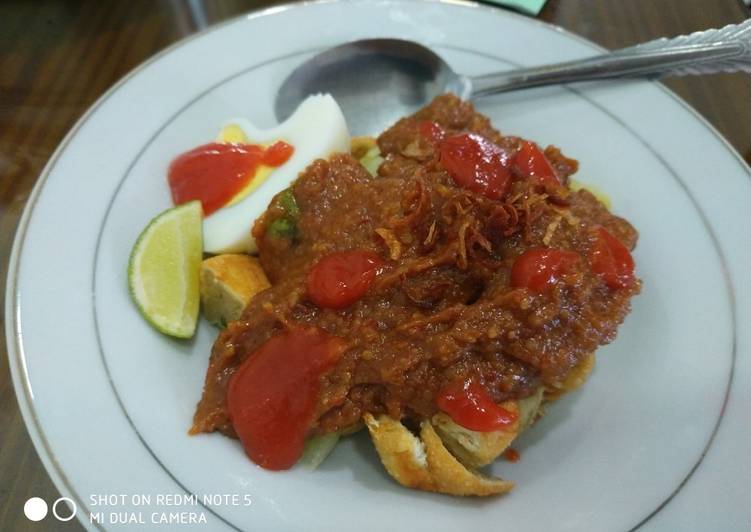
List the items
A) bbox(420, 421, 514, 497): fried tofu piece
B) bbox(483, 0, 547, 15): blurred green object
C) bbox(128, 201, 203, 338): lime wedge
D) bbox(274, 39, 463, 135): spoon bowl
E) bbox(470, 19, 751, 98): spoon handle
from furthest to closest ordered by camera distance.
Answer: bbox(483, 0, 547, 15): blurred green object < bbox(274, 39, 463, 135): spoon bowl < bbox(470, 19, 751, 98): spoon handle < bbox(128, 201, 203, 338): lime wedge < bbox(420, 421, 514, 497): fried tofu piece

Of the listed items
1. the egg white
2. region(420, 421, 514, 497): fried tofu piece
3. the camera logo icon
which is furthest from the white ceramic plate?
the camera logo icon

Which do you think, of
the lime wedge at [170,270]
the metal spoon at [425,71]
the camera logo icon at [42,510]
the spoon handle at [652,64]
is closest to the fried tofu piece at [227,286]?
the lime wedge at [170,270]

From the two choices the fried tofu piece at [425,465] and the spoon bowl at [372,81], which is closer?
the fried tofu piece at [425,465]

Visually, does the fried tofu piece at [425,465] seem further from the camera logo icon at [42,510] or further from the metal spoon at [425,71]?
the metal spoon at [425,71]

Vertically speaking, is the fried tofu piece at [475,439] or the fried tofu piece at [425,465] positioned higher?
the fried tofu piece at [475,439]

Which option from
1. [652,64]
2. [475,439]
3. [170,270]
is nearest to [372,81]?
[652,64]

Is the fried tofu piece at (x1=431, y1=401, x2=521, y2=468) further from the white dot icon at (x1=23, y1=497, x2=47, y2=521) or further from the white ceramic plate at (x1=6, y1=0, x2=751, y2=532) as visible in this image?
the white dot icon at (x1=23, y1=497, x2=47, y2=521)

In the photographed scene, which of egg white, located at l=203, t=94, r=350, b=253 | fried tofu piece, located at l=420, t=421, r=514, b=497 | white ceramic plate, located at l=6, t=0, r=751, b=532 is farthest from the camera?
egg white, located at l=203, t=94, r=350, b=253
